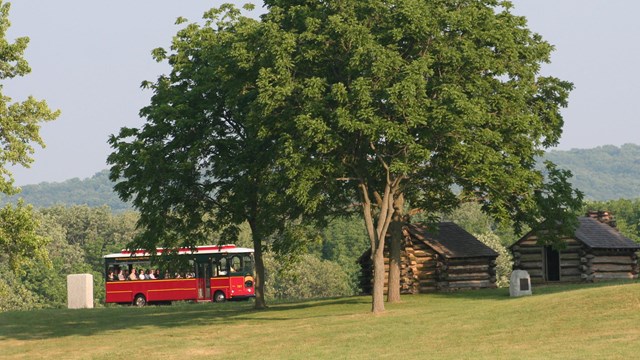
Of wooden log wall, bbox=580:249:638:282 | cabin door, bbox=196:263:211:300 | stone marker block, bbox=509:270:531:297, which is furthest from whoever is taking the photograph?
cabin door, bbox=196:263:211:300

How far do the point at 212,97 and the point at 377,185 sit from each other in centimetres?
916

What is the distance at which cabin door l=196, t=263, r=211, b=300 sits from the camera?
66125 millimetres

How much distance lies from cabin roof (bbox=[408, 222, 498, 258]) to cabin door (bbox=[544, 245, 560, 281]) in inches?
126

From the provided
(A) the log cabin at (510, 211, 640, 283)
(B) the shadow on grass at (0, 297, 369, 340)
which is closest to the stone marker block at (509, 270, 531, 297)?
(B) the shadow on grass at (0, 297, 369, 340)

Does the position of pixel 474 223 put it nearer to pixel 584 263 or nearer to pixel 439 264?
pixel 584 263

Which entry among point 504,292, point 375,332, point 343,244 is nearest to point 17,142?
point 375,332

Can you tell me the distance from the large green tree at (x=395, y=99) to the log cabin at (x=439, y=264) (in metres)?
12.7

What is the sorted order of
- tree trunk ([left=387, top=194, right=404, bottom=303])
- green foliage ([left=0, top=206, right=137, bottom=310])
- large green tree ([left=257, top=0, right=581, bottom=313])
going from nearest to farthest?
large green tree ([left=257, top=0, right=581, bottom=313])
tree trunk ([left=387, top=194, right=404, bottom=303])
green foliage ([left=0, top=206, right=137, bottom=310])

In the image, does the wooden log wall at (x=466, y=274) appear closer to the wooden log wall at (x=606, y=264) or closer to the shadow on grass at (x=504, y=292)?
the shadow on grass at (x=504, y=292)

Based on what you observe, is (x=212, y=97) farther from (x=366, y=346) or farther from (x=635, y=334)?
(x=635, y=334)

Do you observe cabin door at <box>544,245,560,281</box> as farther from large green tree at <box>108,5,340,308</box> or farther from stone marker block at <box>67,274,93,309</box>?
stone marker block at <box>67,274,93,309</box>

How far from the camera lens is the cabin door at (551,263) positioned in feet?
202

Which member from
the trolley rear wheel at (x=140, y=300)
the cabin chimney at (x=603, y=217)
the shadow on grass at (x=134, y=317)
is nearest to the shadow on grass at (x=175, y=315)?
the shadow on grass at (x=134, y=317)

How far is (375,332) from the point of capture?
37.6 m
